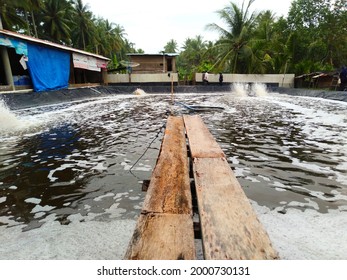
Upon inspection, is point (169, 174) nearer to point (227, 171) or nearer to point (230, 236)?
point (227, 171)

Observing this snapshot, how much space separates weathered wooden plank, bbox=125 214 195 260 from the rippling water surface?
1.06 meters

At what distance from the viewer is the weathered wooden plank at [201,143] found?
9.98 ft

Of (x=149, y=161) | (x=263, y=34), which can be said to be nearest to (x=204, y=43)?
(x=263, y=34)

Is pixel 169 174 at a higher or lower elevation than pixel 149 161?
A: higher

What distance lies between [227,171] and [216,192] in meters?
0.49

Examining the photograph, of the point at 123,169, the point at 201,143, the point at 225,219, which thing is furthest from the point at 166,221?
the point at 123,169

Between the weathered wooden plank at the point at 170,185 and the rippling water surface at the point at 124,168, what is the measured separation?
0.62 m

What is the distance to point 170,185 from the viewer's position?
7.39 feet

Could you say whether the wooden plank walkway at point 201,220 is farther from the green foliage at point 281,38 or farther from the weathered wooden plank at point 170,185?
the green foliage at point 281,38

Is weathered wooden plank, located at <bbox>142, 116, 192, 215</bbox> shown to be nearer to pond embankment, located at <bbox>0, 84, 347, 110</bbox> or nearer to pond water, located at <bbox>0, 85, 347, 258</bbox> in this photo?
pond water, located at <bbox>0, 85, 347, 258</bbox>

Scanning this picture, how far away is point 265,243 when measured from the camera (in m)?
1.44

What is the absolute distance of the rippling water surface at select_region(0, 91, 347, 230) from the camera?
284 centimetres

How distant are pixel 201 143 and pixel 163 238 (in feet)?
7.16

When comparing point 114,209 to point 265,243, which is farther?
point 114,209
